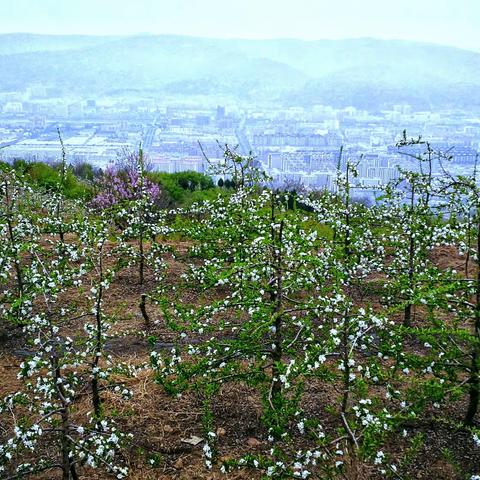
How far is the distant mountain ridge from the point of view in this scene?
93.6 metres

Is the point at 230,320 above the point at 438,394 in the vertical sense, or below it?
below

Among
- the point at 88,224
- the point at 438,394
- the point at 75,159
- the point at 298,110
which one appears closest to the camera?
the point at 438,394

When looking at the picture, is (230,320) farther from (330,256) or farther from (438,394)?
(438,394)

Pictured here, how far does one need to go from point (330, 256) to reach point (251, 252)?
6.36 feet

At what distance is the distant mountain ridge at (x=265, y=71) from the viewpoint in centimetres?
9356

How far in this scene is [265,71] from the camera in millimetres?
155000

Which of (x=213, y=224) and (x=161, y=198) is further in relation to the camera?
(x=161, y=198)

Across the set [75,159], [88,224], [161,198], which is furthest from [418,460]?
[75,159]

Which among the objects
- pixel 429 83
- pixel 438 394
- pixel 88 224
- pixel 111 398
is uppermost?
pixel 429 83

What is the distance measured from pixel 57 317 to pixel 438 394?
737 centimetres

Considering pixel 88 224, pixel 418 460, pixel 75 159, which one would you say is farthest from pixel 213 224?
pixel 75 159

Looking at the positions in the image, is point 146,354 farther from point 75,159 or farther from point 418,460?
point 75,159

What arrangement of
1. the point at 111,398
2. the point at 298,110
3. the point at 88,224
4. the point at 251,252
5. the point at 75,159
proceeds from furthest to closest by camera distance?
the point at 298,110 → the point at 75,159 → the point at 88,224 → the point at 251,252 → the point at 111,398

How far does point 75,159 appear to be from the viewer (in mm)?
32375
